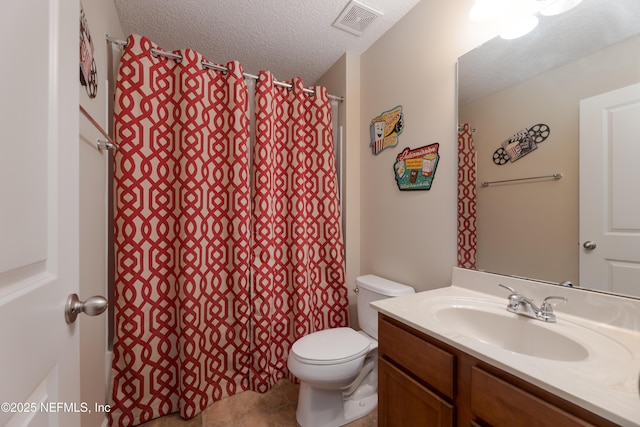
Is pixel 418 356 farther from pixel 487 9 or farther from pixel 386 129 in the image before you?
pixel 487 9

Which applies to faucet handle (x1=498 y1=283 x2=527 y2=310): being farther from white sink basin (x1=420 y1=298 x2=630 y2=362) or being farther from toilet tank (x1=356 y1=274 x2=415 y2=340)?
toilet tank (x1=356 y1=274 x2=415 y2=340)

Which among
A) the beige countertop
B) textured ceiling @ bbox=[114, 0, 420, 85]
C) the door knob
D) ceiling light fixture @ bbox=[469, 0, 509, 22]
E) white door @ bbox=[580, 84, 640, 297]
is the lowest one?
the beige countertop

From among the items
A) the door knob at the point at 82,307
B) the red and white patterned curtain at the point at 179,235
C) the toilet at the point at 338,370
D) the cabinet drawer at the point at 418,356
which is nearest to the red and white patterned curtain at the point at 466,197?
the toilet at the point at 338,370

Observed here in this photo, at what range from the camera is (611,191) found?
2.81 feet

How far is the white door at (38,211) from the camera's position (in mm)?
339

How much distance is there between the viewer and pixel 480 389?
70 cm

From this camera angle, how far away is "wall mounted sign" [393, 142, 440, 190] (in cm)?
142

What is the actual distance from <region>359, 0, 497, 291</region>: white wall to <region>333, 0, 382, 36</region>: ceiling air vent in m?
0.19

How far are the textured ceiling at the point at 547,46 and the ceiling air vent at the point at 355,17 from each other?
67 cm

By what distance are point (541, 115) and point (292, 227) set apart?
1.45 m

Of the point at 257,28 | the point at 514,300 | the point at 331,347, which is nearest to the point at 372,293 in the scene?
the point at 331,347

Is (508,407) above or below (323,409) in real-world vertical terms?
above

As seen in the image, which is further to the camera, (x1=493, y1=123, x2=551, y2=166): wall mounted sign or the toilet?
the toilet

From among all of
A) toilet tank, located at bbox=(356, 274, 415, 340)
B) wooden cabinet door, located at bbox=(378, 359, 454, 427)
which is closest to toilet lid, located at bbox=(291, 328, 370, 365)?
toilet tank, located at bbox=(356, 274, 415, 340)
